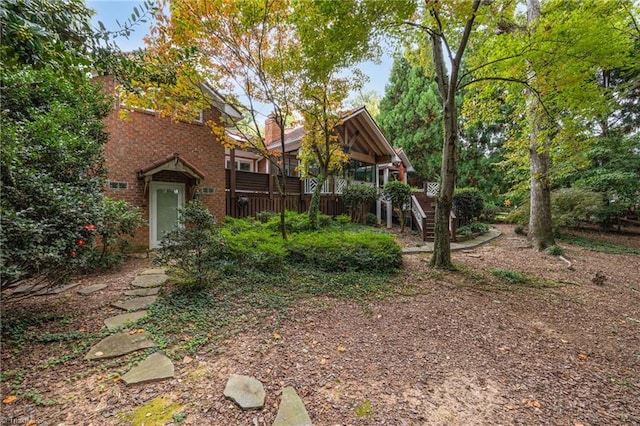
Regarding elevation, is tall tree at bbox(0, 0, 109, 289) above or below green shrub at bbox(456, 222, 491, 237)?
above

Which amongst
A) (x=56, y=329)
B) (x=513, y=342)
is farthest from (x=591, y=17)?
(x=56, y=329)

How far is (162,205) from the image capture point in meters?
7.84

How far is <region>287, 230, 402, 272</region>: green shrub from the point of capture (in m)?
5.61

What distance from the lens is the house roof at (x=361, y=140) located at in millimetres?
12875

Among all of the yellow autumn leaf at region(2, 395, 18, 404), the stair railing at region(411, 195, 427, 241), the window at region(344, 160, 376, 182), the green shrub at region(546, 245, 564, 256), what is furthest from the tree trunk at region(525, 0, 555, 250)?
the yellow autumn leaf at region(2, 395, 18, 404)

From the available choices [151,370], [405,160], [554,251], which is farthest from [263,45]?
[405,160]

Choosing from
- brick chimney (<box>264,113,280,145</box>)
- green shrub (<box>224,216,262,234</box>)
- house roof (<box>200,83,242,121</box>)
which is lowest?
green shrub (<box>224,216,262,234</box>)

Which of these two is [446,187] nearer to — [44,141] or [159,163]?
[44,141]

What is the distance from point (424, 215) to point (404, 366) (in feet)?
26.5

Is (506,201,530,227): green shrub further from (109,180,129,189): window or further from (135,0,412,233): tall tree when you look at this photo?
(109,180,129,189): window

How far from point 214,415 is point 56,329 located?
2.45 metres

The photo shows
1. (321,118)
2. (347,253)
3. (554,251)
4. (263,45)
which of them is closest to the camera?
(347,253)

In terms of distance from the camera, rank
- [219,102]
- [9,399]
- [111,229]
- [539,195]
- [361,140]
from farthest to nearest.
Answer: [361,140], [539,195], [219,102], [111,229], [9,399]

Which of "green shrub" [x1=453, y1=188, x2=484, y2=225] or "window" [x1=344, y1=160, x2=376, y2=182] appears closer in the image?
"green shrub" [x1=453, y1=188, x2=484, y2=225]
